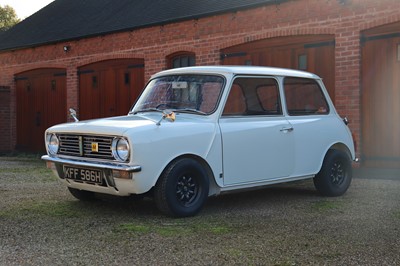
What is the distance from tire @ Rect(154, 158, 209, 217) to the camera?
5285mm

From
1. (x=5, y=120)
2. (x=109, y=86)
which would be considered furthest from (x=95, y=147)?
(x=5, y=120)

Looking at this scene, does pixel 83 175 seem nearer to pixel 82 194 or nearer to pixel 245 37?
pixel 82 194

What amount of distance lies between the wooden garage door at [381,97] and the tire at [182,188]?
5.31m

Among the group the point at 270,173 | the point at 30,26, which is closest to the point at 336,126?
the point at 270,173

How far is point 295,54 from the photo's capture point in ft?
35.7

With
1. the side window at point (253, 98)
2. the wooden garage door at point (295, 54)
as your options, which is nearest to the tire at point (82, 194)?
the side window at point (253, 98)

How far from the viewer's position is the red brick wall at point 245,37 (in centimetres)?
991

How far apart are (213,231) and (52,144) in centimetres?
224

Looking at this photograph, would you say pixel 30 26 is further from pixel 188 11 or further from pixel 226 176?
pixel 226 176

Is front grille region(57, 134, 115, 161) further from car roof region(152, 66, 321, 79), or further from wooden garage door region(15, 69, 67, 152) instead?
wooden garage door region(15, 69, 67, 152)

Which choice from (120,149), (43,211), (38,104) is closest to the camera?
(120,149)

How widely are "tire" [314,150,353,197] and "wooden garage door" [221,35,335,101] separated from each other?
3.53 m

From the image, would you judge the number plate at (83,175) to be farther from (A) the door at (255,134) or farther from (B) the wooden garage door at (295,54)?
(B) the wooden garage door at (295,54)

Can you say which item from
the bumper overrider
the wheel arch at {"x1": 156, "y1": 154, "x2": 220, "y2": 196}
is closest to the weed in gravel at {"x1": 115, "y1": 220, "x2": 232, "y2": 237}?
the bumper overrider
